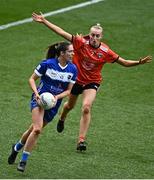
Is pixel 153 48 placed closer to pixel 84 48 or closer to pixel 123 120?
pixel 123 120

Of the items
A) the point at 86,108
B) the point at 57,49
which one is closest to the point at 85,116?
the point at 86,108

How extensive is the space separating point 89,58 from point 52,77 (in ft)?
6.73

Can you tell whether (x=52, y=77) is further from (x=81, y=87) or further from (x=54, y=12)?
(x=54, y=12)

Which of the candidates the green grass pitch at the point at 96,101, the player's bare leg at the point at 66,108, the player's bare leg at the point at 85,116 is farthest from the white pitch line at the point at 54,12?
the player's bare leg at the point at 85,116

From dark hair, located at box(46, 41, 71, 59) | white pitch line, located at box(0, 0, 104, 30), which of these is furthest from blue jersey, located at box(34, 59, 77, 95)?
white pitch line, located at box(0, 0, 104, 30)

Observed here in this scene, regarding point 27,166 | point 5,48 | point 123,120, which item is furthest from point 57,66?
point 5,48

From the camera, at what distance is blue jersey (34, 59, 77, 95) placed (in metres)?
11.3

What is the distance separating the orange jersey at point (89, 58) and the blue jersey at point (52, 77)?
6.24 ft

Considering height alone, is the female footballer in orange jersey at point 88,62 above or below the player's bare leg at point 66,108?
above

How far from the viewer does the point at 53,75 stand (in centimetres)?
1127

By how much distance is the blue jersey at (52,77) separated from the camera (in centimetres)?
1128

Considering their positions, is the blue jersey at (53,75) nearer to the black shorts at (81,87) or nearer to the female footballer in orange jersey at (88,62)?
the female footballer in orange jersey at (88,62)

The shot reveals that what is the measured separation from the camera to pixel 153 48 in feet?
75.0

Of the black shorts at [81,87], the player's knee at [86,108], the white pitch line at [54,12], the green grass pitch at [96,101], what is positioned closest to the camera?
the green grass pitch at [96,101]
